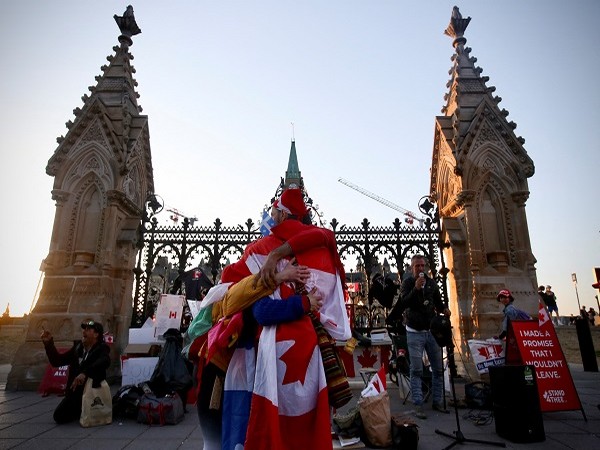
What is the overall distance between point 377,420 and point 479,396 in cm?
295

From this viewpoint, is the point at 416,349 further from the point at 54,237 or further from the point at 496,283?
the point at 54,237

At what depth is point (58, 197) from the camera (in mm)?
9211

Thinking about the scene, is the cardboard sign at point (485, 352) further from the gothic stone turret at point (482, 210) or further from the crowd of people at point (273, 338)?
the crowd of people at point (273, 338)

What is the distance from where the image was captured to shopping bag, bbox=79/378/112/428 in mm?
5258

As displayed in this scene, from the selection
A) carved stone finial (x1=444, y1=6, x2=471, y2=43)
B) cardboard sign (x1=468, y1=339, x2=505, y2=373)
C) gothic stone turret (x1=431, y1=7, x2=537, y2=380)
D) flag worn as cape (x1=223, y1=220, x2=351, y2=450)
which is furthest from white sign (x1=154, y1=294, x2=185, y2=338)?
carved stone finial (x1=444, y1=6, x2=471, y2=43)

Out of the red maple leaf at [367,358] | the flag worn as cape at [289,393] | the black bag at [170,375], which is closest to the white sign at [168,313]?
the black bag at [170,375]

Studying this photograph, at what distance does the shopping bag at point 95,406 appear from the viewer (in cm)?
526

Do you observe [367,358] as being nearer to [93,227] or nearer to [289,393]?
[289,393]

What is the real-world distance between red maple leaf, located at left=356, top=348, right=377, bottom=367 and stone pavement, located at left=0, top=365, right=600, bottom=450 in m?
2.45

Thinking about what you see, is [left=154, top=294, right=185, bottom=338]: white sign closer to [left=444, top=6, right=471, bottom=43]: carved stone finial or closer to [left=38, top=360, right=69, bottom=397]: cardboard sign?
[left=38, top=360, right=69, bottom=397]: cardboard sign

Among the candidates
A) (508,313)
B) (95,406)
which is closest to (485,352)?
(508,313)

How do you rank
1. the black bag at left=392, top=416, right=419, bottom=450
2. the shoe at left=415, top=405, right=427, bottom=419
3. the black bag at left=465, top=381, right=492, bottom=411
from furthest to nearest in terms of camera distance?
the black bag at left=465, top=381, right=492, bottom=411
the shoe at left=415, top=405, right=427, bottom=419
the black bag at left=392, top=416, right=419, bottom=450

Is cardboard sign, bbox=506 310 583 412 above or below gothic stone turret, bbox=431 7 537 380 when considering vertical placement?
below

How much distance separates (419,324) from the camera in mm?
6016
